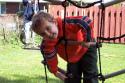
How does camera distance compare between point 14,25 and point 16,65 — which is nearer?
point 16,65

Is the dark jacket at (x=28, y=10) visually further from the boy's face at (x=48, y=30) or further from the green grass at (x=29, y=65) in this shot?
the boy's face at (x=48, y=30)

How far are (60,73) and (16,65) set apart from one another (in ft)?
16.0

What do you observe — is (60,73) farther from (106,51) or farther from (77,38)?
(106,51)

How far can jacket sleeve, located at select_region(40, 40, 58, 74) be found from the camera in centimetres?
379

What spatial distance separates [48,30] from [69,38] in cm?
41

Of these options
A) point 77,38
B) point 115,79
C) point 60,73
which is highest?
point 77,38

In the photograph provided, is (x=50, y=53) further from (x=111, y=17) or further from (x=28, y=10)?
(x=111, y=17)

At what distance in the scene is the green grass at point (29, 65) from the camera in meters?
7.18

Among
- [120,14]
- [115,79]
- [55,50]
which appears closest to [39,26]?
[55,50]

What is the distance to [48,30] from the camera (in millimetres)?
3504

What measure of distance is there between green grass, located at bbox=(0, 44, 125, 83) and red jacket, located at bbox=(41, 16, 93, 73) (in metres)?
→ 3.02

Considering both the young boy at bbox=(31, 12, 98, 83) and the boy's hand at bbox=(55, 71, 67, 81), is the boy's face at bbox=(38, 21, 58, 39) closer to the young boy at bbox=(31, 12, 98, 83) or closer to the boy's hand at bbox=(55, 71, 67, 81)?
the young boy at bbox=(31, 12, 98, 83)

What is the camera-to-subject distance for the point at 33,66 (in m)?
8.65

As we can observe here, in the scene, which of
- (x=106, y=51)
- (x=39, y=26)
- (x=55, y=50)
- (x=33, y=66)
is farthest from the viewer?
(x=106, y=51)
